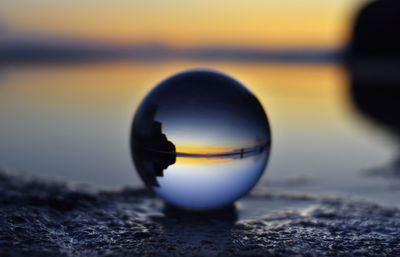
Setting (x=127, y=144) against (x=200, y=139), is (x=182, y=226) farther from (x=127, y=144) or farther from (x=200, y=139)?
(x=127, y=144)

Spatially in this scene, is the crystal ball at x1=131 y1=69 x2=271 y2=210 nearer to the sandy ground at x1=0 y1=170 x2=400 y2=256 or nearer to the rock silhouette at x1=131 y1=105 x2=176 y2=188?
the rock silhouette at x1=131 y1=105 x2=176 y2=188

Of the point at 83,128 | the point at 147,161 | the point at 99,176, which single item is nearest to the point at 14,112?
the point at 83,128

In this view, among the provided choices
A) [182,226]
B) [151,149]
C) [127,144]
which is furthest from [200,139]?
[127,144]

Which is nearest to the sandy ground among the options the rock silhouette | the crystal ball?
the crystal ball

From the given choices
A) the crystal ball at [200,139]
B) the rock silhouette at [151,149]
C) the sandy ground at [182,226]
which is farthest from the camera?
the rock silhouette at [151,149]

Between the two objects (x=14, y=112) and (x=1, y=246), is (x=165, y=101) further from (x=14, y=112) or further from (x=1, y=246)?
(x=14, y=112)

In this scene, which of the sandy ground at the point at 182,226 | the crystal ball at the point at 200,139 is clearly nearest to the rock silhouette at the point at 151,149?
the crystal ball at the point at 200,139

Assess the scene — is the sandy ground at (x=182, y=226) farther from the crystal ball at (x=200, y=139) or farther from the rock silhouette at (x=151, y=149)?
the rock silhouette at (x=151, y=149)
